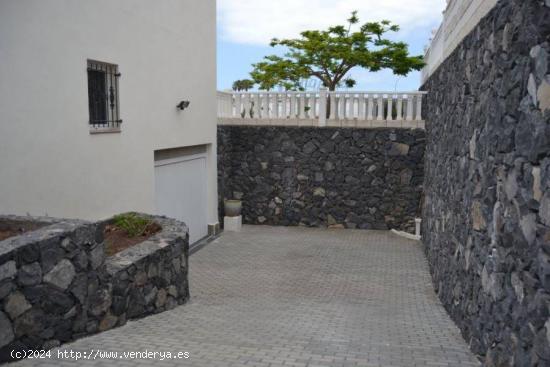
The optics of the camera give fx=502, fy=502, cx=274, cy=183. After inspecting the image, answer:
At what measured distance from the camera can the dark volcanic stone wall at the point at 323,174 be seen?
12828mm

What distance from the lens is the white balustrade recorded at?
41.5ft

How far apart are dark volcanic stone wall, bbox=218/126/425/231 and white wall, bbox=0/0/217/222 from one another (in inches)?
118

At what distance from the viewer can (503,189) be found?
3.87 metres

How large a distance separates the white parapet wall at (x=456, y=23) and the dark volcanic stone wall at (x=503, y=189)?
176 mm

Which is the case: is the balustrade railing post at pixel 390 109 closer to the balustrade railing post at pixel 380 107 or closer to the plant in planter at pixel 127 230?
the balustrade railing post at pixel 380 107

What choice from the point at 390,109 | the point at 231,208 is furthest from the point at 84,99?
the point at 390,109

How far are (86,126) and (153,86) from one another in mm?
2224

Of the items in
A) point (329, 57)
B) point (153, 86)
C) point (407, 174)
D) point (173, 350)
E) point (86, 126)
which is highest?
point (329, 57)

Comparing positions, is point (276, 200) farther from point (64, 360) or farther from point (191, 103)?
point (64, 360)

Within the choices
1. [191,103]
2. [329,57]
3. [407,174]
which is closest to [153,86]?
[191,103]

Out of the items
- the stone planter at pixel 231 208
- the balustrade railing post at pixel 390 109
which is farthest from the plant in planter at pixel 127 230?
the balustrade railing post at pixel 390 109

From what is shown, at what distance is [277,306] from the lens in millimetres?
6855

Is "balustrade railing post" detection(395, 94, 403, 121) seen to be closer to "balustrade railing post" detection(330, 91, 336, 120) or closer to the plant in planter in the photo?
"balustrade railing post" detection(330, 91, 336, 120)

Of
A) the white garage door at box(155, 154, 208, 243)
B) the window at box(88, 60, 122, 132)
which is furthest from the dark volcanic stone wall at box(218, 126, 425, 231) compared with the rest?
the window at box(88, 60, 122, 132)
